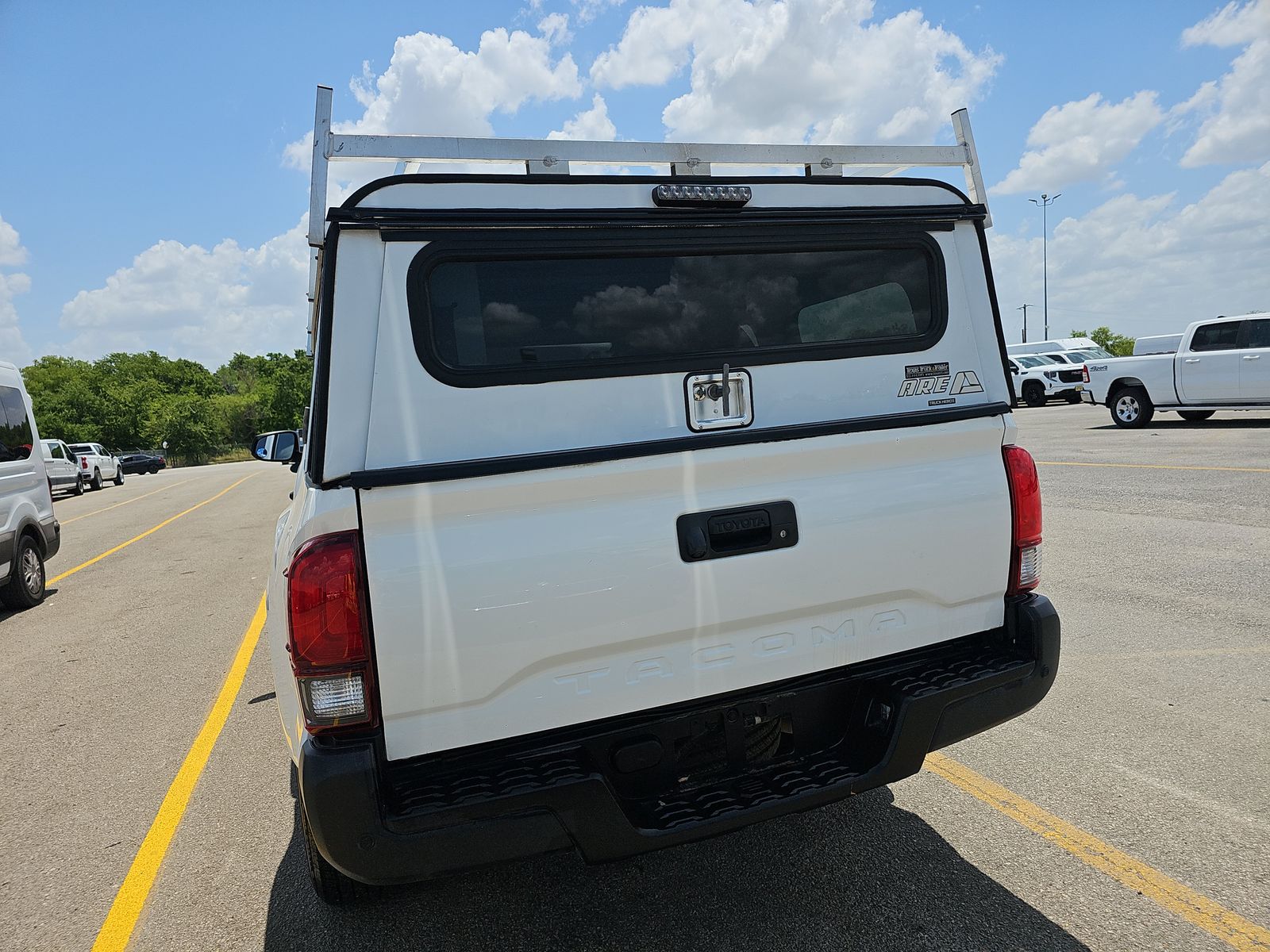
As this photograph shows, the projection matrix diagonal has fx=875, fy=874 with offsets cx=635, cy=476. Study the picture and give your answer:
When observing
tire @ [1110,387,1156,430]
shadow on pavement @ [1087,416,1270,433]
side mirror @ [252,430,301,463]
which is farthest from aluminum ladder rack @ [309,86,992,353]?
tire @ [1110,387,1156,430]

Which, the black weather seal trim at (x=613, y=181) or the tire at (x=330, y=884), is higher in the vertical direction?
the black weather seal trim at (x=613, y=181)

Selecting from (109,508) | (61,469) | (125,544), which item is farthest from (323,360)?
(61,469)

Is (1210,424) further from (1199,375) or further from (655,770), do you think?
(655,770)

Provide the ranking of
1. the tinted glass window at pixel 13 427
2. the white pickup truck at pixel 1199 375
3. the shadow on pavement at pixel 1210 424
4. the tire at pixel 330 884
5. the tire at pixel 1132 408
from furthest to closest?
the tire at pixel 1132 408 < the shadow on pavement at pixel 1210 424 < the white pickup truck at pixel 1199 375 < the tinted glass window at pixel 13 427 < the tire at pixel 330 884

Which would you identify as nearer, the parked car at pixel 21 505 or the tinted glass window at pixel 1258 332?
the parked car at pixel 21 505

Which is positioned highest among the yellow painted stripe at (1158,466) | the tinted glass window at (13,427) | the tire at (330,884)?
the tinted glass window at (13,427)

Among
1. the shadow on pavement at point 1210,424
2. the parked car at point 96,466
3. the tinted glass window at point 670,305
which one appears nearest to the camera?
the tinted glass window at point 670,305

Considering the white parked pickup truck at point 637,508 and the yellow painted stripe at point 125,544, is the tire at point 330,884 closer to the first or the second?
the white parked pickup truck at point 637,508

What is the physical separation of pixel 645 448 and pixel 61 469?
98.4ft

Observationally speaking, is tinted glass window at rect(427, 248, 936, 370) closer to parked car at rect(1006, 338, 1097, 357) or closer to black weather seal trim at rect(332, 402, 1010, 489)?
black weather seal trim at rect(332, 402, 1010, 489)

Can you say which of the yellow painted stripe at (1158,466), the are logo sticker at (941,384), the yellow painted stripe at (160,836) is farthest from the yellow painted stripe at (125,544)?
the yellow painted stripe at (1158,466)

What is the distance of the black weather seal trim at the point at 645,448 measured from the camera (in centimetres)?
Answer: 224

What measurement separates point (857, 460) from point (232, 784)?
134 inches

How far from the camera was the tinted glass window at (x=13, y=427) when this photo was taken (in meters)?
8.75
